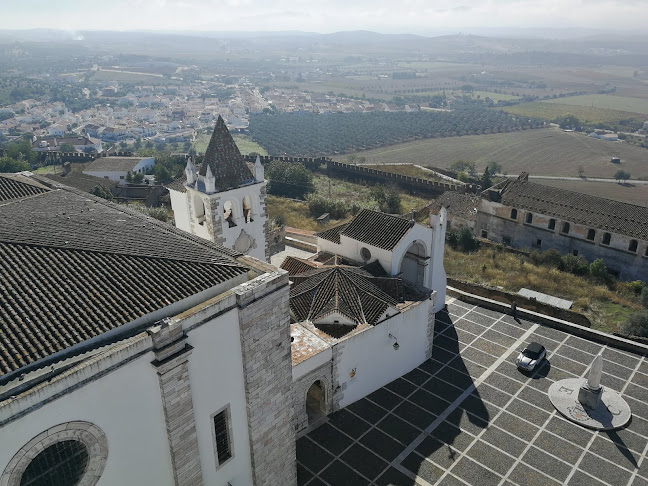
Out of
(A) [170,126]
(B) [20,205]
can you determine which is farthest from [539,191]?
(A) [170,126]

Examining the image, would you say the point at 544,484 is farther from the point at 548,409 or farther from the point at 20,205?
the point at 20,205

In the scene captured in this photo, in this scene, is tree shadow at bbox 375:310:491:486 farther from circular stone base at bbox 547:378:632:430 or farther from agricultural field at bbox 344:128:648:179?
agricultural field at bbox 344:128:648:179

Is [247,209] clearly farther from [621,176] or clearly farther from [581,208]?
[621,176]

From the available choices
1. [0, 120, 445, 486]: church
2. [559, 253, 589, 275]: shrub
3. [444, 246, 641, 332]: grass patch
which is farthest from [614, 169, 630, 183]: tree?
[0, 120, 445, 486]: church

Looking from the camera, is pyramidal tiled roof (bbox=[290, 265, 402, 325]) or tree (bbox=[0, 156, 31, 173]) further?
tree (bbox=[0, 156, 31, 173])

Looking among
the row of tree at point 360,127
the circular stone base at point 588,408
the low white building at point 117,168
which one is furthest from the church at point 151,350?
the row of tree at point 360,127

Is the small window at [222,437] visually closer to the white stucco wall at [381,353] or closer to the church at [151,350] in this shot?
the church at [151,350]
